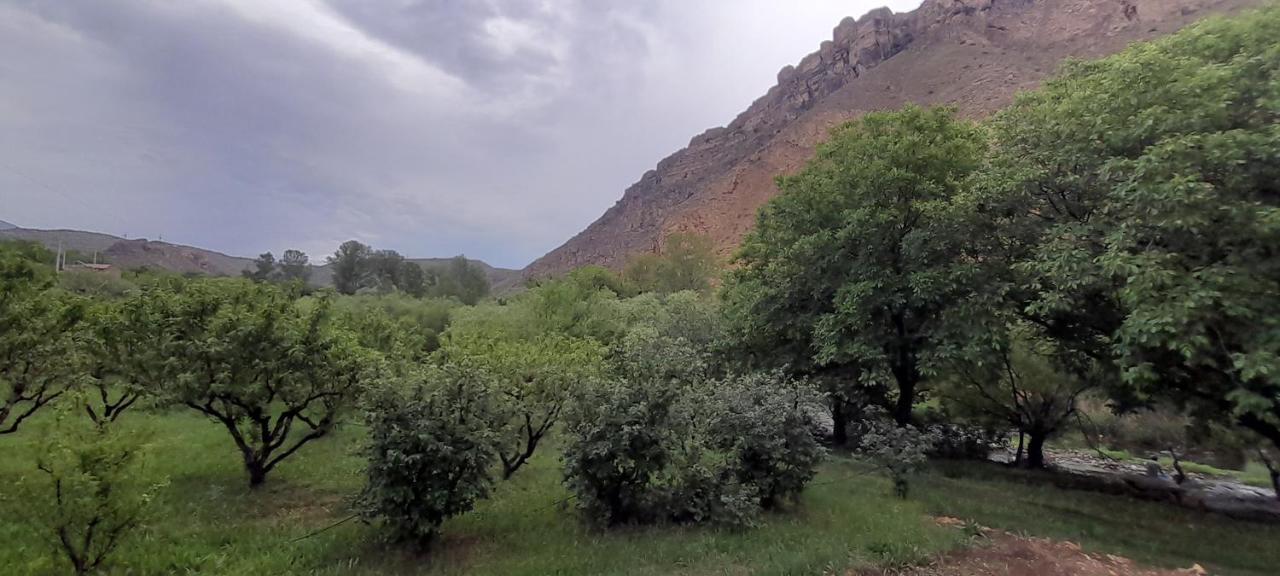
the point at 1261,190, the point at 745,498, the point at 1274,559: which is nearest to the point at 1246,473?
the point at 1274,559

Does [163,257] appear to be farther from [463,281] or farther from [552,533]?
[552,533]

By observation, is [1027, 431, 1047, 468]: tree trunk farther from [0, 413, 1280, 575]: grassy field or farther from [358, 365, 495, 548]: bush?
[358, 365, 495, 548]: bush

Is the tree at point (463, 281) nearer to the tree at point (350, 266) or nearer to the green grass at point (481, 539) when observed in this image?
the tree at point (350, 266)

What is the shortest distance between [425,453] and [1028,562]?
744 centimetres

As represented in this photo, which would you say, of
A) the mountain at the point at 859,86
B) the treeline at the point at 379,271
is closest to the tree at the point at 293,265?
the treeline at the point at 379,271

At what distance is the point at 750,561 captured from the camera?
283 inches

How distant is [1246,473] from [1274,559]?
18869 mm

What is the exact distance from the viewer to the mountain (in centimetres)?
6275

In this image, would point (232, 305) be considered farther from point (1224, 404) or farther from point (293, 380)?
point (1224, 404)

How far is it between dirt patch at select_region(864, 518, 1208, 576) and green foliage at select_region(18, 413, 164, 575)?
7817 millimetres

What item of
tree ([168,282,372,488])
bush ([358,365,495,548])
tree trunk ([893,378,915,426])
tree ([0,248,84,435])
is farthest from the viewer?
tree trunk ([893,378,915,426])

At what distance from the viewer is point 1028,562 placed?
739cm

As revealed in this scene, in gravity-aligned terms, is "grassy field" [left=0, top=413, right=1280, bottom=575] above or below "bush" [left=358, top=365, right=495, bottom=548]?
below

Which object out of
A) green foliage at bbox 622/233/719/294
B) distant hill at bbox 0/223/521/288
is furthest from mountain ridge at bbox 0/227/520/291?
green foliage at bbox 622/233/719/294
